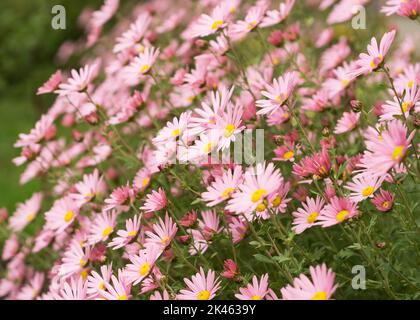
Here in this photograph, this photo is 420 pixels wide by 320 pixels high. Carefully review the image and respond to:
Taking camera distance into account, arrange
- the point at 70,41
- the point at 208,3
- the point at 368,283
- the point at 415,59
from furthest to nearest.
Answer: the point at 70,41 < the point at 415,59 < the point at 208,3 < the point at 368,283

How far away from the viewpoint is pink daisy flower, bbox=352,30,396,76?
2.27 m

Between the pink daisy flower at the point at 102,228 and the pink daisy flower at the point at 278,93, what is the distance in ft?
3.08

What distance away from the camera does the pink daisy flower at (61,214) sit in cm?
316

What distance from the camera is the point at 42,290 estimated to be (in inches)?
146

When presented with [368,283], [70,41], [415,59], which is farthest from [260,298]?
[70,41]

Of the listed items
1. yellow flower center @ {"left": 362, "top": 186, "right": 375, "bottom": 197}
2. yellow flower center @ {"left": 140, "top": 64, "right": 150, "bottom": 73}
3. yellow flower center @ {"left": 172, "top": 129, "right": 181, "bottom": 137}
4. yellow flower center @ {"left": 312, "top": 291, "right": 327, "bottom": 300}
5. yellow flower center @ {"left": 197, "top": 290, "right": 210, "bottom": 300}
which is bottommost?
yellow flower center @ {"left": 312, "top": 291, "right": 327, "bottom": 300}

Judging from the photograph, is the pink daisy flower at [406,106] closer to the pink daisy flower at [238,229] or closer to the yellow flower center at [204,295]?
the pink daisy flower at [238,229]

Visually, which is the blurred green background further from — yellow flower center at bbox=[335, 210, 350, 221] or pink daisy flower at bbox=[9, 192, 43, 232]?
yellow flower center at bbox=[335, 210, 350, 221]

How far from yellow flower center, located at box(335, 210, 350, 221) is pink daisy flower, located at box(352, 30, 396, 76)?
0.60 m

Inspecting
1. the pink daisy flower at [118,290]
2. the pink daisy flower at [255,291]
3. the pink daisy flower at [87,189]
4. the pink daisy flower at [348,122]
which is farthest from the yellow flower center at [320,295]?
the pink daisy flower at [87,189]

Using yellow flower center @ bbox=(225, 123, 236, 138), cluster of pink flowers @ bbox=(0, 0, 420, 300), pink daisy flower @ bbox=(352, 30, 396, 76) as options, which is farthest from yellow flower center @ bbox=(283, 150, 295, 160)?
pink daisy flower @ bbox=(352, 30, 396, 76)

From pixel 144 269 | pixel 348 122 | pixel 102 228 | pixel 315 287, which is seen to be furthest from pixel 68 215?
pixel 315 287

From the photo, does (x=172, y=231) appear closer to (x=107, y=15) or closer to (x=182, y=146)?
(x=182, y=146)
